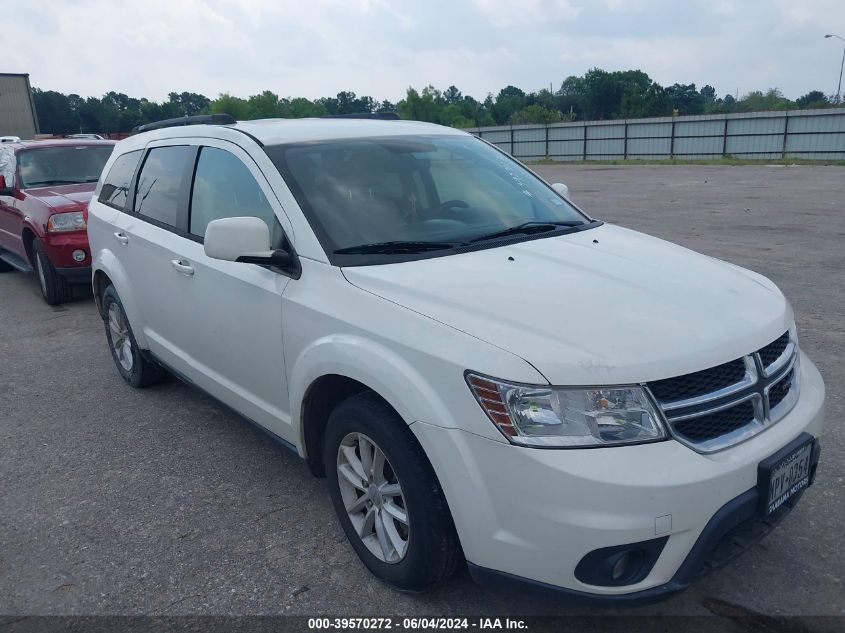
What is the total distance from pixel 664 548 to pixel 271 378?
1826 mm

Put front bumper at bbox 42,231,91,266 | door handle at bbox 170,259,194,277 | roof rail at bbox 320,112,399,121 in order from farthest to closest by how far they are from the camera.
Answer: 1. front bumper at bbox 42,231,91,266
2. roof rail at bbox 320,112,399,121
3. door handle at bbox 170,259,194,277

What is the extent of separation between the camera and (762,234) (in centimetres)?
1040

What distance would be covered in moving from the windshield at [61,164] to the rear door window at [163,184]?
15.3 ft

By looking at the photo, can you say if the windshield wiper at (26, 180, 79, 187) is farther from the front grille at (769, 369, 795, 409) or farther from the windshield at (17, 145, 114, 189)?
the front grille at (769, 369, 795, 409)

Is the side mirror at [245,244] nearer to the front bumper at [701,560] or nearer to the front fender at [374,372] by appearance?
the front fender at [374,372]

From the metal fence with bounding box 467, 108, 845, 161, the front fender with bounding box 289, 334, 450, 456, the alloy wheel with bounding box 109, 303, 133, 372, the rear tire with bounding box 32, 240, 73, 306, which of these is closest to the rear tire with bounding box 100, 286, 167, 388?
the alloy wheel with bounding box 109, 303, 133, 372

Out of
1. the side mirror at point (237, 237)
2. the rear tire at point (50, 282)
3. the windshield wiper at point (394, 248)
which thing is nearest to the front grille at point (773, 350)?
the windshield wiper at point (394, 248)

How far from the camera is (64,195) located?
26.3ft

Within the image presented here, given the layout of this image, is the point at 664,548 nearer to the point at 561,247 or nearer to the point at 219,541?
the point at 561,247

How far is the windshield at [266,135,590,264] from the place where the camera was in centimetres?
310

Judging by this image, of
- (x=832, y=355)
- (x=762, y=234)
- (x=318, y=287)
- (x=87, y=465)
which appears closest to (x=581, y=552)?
(x=318, y=287)

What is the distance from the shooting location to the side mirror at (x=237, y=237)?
2.94 m

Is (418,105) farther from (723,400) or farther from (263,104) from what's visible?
(723,400)

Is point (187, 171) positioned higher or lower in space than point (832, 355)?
higher
